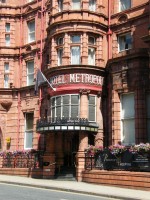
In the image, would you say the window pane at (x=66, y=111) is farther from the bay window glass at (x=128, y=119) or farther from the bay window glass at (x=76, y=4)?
the bay window glass at (x=76, y=4)

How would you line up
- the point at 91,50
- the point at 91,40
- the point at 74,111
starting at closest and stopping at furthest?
the point at 74,111, the point at 91,50, the point at 91,40

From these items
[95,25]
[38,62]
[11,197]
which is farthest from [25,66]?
[11,197]

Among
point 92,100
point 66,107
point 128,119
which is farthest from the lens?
point 92,100

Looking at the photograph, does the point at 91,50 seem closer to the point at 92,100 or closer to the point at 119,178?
the point at 92,100

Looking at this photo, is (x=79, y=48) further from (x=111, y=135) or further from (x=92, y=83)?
(x=111, y=135)

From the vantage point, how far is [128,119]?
25719 millimetres

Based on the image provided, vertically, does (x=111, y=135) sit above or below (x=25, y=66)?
below

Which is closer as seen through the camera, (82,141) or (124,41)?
(82,141)

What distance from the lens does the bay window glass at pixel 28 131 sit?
1307 inches

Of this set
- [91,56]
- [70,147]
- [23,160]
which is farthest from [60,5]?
[23,160]

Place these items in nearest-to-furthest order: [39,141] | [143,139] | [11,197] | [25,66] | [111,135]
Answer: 1. [11,197]
2. [143,139]
3. [111,135]
4. [39,141]
5. [25,66]

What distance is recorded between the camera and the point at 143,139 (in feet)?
79.8

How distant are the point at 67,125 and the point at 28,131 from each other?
363 inches

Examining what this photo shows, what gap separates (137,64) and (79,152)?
21.9ft
